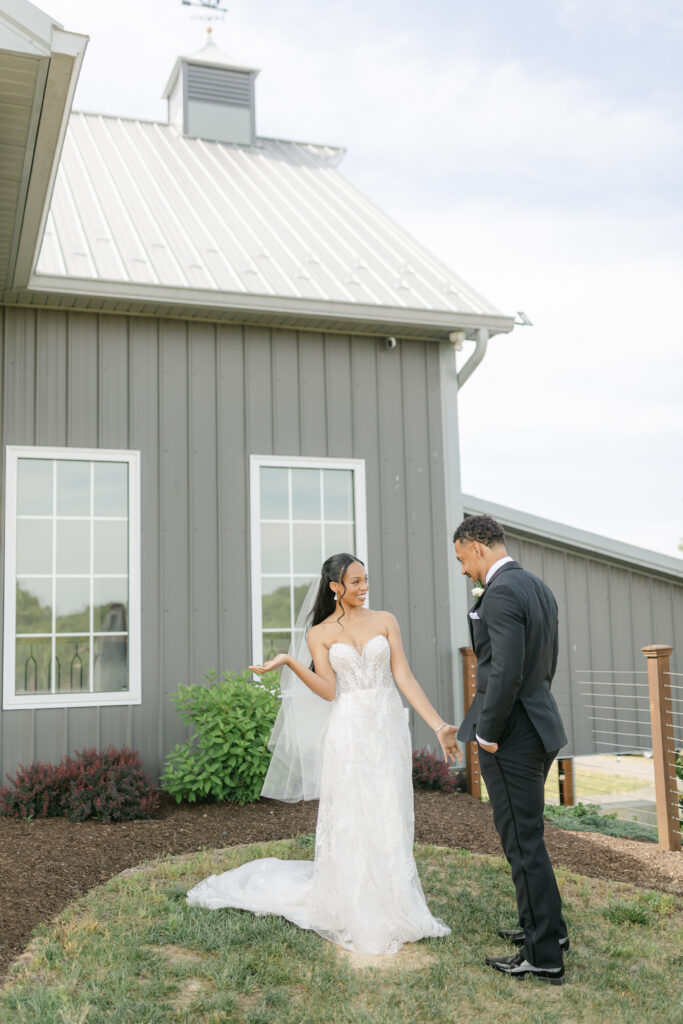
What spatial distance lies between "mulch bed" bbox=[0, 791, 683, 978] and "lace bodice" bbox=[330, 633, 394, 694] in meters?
1.94

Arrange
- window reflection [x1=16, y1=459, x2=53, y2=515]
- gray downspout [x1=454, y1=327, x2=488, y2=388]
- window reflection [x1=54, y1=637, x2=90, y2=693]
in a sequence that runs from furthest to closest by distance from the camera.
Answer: gray downspout [x1=454, y1=327, x2=488, y2=388] → window reflection [x1=16, y1=459, x2=53, y2=515] → window reflection [x1=54, y1=637, x2=90, y2=693]

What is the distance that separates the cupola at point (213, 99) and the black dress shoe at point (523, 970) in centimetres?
1087

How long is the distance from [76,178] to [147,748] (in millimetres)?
5950

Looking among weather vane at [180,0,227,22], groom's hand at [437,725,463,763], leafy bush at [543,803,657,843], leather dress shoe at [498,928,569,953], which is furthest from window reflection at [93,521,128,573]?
weather vane at [180,0,227,22]

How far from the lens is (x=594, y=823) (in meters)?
7.47

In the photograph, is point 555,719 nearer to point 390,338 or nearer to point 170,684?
point 170,684

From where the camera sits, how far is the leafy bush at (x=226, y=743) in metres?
6.97

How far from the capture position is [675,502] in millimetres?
28312

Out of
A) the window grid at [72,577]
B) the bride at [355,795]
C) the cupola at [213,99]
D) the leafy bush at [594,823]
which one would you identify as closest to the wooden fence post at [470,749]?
the leafy bush at [594,823]

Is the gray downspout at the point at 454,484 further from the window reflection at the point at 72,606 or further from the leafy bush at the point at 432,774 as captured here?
the window reflection at the point at 72,606

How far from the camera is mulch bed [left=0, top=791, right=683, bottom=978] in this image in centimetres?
515

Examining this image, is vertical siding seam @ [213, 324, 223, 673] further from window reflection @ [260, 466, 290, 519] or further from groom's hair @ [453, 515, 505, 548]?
groom's hair @ [453, 515, 505, 548]

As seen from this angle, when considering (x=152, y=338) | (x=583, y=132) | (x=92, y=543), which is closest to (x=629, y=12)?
(x=583, y=132)

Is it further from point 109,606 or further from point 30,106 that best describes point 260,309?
point 30,106
